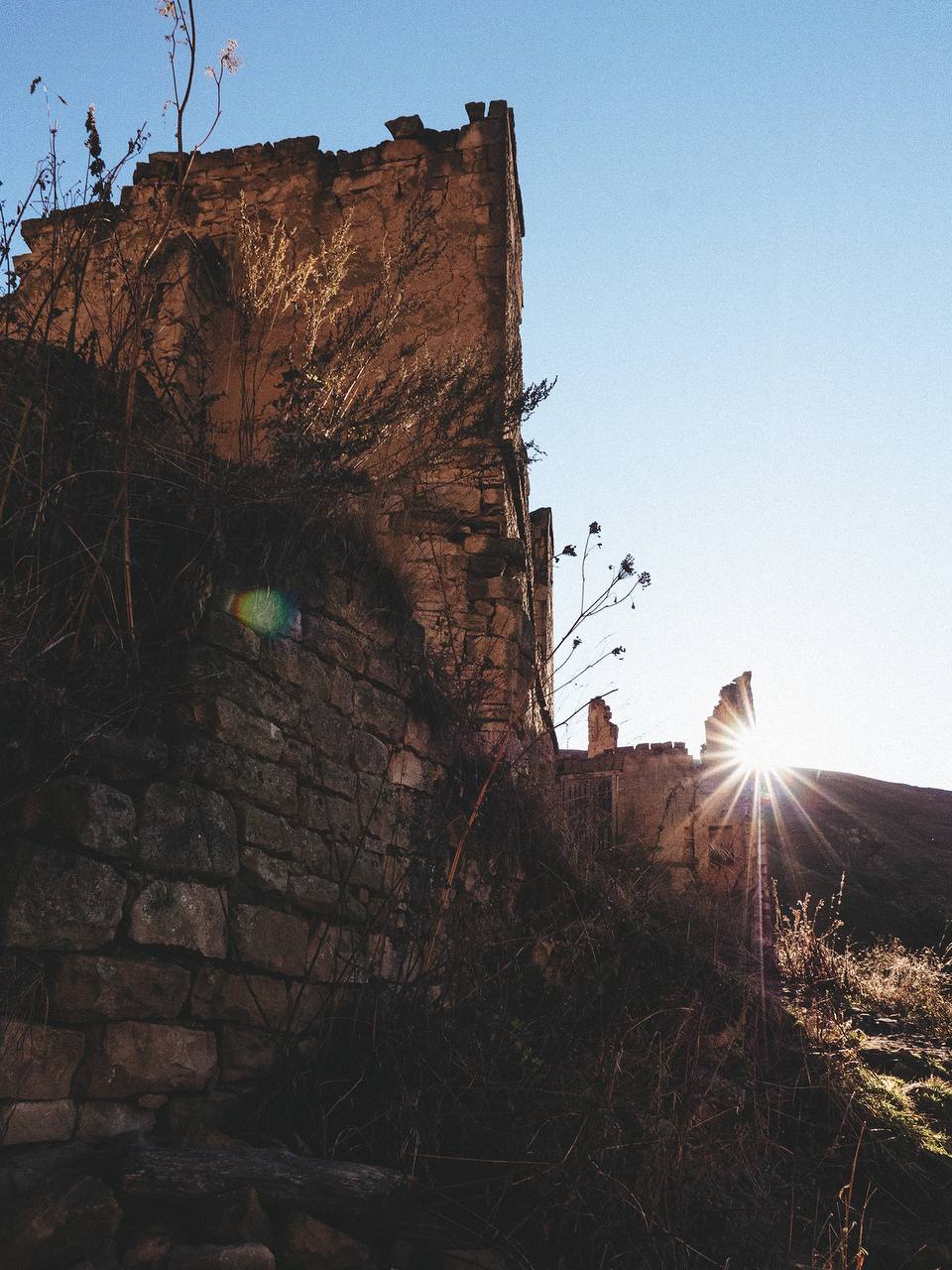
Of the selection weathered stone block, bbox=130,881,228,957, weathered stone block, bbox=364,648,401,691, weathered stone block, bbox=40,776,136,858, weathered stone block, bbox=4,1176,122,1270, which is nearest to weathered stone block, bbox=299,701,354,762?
weathered stone block, bbox=364,648,401,691

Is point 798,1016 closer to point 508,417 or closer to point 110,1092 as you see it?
point 508,417

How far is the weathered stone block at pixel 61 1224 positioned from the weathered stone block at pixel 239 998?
1.84 feet

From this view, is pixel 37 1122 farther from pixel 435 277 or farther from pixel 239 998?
pixel 435 277

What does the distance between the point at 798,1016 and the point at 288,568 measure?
425 centimetres

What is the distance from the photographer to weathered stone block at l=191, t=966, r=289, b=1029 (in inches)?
96.3

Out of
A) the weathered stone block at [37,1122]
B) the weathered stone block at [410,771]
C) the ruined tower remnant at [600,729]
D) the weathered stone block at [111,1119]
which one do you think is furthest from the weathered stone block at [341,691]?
the ruined tower remnant at [600,729]

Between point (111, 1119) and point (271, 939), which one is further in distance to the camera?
point (271, 939)

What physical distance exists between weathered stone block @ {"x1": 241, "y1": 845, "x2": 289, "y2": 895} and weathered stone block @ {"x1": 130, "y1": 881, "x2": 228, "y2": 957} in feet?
0.51

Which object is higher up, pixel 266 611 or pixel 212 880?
pixel 266 611

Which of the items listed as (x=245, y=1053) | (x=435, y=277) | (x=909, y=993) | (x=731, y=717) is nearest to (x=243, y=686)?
(x=245, y=1053)

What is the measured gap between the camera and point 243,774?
2756 mm

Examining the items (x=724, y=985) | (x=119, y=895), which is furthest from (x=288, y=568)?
(x=724, y=985)

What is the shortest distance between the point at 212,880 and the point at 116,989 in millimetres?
424

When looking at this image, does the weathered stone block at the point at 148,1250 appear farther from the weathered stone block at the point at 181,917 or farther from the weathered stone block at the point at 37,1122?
the weathered stone block at the point at 181,917
